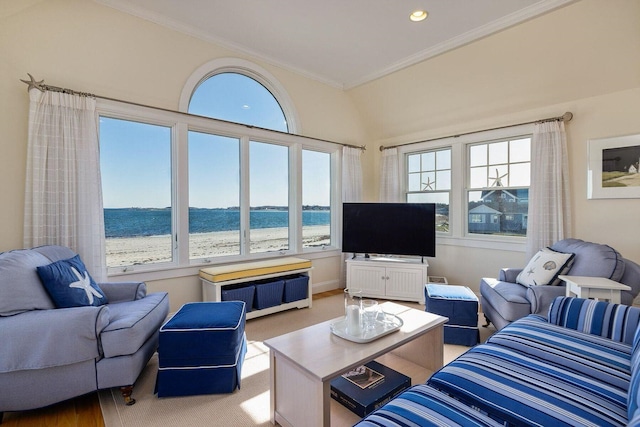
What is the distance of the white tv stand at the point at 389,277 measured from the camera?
394cm

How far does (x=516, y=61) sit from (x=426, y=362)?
3284 millimetres

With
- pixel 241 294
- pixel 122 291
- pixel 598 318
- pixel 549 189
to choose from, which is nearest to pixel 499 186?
pixel 549 189

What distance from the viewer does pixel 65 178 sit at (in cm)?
251

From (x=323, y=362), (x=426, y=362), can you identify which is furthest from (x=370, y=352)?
(x=426, y=362)

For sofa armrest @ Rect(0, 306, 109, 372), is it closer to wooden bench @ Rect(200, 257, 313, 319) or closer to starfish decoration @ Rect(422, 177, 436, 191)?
wooden bench @ Rect(200, 257, 313, 319)

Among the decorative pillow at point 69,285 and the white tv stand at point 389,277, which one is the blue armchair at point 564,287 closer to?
the white tv stand at point 389,277

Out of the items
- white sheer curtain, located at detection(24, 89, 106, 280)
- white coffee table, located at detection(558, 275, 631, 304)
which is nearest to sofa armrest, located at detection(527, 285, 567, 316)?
white coffee table, located at detection(558, 275, 631, 304)

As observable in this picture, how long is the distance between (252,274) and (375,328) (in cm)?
181

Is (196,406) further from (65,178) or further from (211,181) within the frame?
(211,181)

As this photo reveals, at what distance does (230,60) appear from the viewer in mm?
3545

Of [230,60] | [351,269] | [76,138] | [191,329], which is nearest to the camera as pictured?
[191,329]

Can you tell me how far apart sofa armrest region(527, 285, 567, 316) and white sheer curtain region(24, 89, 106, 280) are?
3.60 m

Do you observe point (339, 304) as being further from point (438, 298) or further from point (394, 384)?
point (394, 384)

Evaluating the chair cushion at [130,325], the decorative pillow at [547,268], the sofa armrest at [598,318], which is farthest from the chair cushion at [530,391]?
the chair cushion at [130,325]
